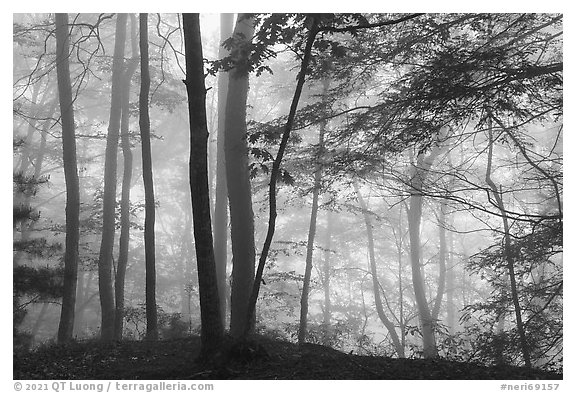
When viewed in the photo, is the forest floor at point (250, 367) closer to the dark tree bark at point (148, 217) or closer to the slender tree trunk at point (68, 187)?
the dark tree bark at point (148, 217)

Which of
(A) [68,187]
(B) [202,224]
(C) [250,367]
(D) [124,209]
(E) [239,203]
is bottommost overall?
(C) [250,367]

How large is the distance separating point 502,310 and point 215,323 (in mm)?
4339

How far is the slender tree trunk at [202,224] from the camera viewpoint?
548 cm

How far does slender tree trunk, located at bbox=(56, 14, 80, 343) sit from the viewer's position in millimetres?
9031

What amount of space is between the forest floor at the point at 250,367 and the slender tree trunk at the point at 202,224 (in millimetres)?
328

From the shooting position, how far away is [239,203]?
865 cm

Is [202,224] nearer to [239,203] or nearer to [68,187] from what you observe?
[239,203]

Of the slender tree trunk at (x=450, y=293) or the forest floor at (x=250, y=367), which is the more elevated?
the slender tree trunk at (x=450, y=293)

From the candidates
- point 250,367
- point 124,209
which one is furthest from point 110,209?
point 250,367

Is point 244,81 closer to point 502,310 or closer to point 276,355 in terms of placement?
point 276,355

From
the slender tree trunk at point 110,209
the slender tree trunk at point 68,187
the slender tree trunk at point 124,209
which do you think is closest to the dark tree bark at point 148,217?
the slender tree trunk at point 68,187

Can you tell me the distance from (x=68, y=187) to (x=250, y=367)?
20.8 feet
